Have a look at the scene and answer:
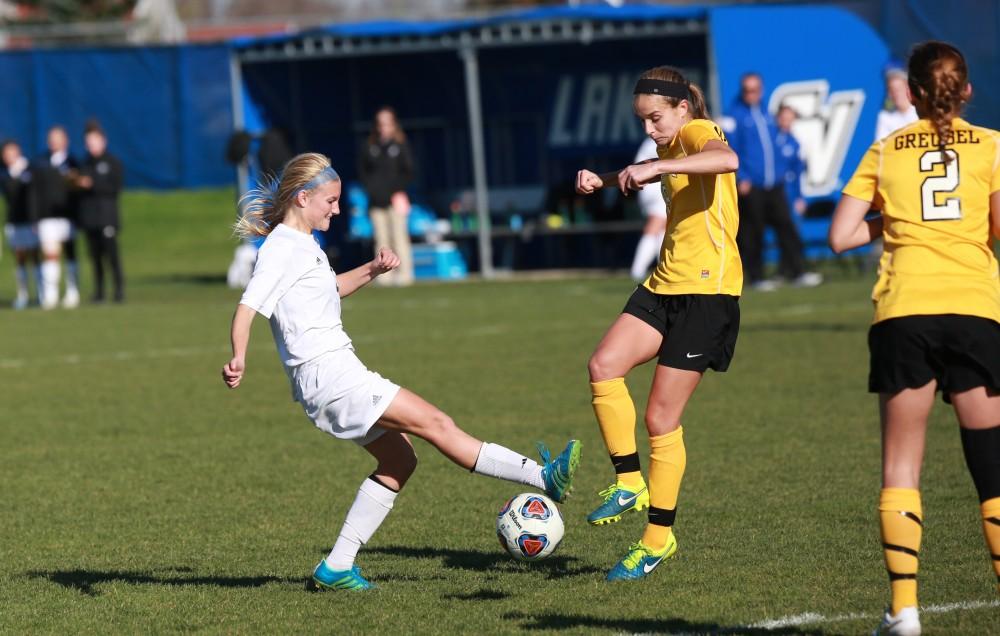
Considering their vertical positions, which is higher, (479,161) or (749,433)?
(479,161)

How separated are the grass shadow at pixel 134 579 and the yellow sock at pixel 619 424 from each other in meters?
1.31

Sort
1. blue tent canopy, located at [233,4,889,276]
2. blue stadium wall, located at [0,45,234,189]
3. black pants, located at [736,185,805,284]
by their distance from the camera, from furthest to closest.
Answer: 1. blue stadium wall, located at [0,45,234,189]
2. blue tent canopy, located at [233,4,889,276]
3. black pants, located at [736,185,805,284]

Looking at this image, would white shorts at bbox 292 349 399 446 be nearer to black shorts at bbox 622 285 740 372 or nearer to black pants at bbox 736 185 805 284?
black shorts at bbox 622 285 740 372

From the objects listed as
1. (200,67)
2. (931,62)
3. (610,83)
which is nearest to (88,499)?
(931,62)

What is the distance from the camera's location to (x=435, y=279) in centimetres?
2348

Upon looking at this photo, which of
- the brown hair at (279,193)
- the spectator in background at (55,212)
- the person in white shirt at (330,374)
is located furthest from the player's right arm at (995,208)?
the spectator in background at (55,212)

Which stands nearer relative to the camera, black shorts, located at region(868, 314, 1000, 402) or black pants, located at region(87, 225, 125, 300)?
black shorts, located at region(868, 314, 1000, 402)

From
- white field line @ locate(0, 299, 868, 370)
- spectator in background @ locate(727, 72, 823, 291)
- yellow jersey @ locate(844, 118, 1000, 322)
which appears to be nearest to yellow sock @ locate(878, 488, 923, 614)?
yellow jersey @ locate(844, 118, 1000, 322)

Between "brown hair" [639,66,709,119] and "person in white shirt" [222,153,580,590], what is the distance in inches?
47.5

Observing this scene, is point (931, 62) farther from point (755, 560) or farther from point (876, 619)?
point (755, 560)

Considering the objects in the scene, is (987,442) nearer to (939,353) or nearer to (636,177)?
(939,353)

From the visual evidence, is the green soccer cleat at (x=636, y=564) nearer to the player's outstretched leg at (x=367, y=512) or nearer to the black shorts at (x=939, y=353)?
the player's outstretched leg at (x=367, y=512)

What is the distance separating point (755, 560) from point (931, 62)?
219 cm

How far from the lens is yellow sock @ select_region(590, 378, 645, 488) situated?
238 inches
